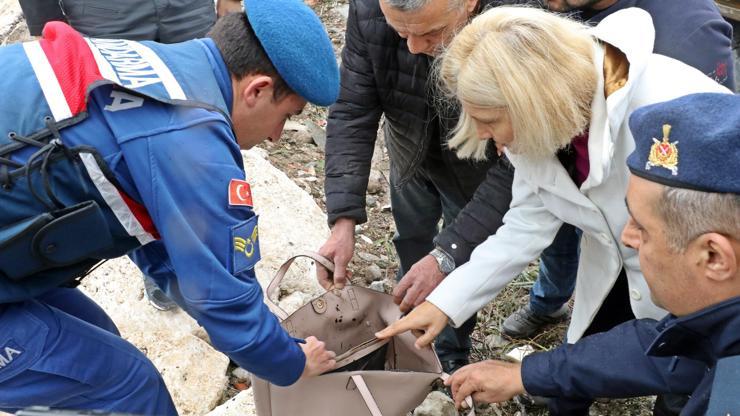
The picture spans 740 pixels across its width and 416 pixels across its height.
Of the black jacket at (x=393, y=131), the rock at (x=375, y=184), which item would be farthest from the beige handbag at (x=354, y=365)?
the rock at (x=375, y=184)

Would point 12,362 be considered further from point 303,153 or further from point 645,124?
point 303,153

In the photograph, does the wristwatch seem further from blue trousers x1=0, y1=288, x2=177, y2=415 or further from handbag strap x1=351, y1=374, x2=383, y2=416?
blue trousers x1=0, y1=288, x2=177, y2=415

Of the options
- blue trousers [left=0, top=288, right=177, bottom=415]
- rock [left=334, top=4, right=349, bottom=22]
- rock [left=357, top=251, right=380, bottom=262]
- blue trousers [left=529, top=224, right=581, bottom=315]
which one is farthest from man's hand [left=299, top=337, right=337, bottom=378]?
rock [left=334, top=4, right=349, bottom=22]

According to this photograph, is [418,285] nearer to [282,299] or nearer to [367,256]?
[282,299]

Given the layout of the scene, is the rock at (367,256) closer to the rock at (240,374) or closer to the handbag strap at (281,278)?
the rock at (240,374)

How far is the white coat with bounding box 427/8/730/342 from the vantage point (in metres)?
1.79

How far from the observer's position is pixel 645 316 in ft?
6.76

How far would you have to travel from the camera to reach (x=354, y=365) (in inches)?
89.3

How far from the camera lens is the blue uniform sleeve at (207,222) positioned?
1.62 meters

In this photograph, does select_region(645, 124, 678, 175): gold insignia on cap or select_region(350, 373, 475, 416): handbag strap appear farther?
select_region(350, 373, 475, 416): handbag strap

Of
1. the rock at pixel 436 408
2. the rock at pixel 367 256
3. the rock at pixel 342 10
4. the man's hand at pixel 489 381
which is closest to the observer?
the man's hand at pixel 489 381

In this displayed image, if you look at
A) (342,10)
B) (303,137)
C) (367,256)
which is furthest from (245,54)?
(342,10)

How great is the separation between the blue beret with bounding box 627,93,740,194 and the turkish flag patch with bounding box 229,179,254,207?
90 centimetres

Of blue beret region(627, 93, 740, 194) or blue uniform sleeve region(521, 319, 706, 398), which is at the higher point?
blue beret region(627, 93, 740, 194)
